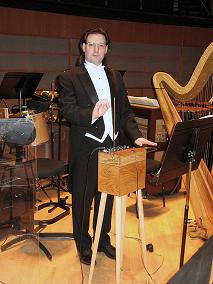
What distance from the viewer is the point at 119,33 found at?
7570 mm

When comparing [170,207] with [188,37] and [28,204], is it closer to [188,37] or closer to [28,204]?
[28,204]

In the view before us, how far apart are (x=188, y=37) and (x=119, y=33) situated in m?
1.99

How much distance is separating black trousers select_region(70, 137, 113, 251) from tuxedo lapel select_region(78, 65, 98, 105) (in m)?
0.27

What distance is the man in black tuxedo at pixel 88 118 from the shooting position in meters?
2.33

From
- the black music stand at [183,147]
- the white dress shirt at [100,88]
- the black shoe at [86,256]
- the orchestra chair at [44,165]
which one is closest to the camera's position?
the black music stand at [183,147]

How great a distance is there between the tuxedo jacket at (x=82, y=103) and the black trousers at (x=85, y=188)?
0.06 meters

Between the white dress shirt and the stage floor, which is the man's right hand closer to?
the white dress shirt

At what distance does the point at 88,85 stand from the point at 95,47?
0.78ft

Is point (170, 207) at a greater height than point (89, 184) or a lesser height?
lesser

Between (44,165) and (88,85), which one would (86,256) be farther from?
(88,85)

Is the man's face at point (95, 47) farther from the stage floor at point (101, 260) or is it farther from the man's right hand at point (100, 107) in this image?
the stage floor at point (101, 260)

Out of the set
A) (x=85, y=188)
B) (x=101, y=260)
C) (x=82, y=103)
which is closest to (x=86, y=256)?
(x=101, y=260)

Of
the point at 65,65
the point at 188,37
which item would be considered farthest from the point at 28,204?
the point at 188,37

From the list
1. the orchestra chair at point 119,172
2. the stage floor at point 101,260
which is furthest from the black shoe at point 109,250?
the orchestra chair at point 119,172
